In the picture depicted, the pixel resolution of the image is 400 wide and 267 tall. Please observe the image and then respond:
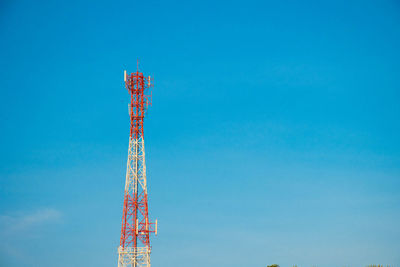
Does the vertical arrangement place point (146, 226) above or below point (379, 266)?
above

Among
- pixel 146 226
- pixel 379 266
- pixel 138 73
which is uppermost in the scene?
pixel 138 73

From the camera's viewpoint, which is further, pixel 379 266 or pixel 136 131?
pixel 136 131

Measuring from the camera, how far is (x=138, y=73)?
92.6 m

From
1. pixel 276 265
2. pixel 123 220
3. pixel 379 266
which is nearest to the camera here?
pixel 379 266

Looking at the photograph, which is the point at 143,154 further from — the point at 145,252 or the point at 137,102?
the point at 145,252

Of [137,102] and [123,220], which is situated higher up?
[137,102]

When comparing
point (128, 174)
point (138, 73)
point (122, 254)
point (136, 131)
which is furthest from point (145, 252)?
point (138, 73)

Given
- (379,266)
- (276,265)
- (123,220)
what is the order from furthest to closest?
1. (276,265)
2. (123,220)
3. (379,266)

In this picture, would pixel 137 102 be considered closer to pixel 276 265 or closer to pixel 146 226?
pixel 146 226

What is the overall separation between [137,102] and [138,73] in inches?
170

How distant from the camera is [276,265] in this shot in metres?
107

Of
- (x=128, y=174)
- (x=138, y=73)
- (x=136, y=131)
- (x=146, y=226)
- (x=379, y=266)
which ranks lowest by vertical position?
(x=379, y=266)

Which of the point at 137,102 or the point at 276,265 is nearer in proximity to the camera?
the point at 137,102

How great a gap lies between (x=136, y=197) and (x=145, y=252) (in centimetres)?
780
